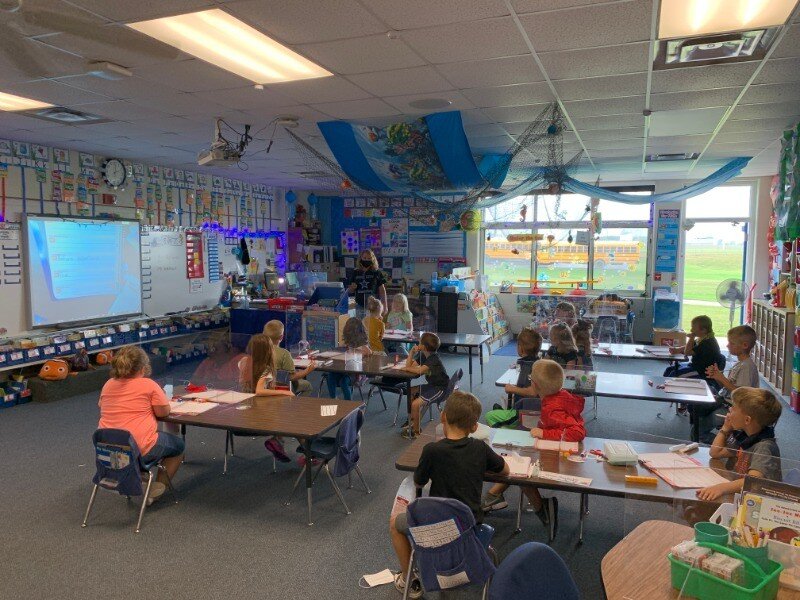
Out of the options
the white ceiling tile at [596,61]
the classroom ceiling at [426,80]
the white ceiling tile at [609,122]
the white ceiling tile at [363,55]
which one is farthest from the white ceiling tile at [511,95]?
the white ceiling tile at [609,122]

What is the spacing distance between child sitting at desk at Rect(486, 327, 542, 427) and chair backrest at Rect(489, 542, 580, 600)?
2476 mm

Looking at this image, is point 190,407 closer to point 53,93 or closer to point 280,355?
point 280,355

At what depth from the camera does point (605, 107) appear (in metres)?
5.35

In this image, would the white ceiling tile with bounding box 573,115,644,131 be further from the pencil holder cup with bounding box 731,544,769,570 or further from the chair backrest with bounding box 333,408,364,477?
the pencil holder cup with bounding box 731,544,769,570

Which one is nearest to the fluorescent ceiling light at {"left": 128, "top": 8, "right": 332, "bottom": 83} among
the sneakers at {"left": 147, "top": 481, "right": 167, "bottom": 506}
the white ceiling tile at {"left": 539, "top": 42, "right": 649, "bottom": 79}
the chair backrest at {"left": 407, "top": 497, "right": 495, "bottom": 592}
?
the white ceiling tile at {"left": 539, "top": 42, "right": 649, "bottom": 79}

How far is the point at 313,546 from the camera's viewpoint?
12.0 feet

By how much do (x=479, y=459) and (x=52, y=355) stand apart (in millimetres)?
6447

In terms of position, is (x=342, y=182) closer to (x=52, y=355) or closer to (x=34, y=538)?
(x=52, y=355)

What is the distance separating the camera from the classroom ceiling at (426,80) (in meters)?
3.22

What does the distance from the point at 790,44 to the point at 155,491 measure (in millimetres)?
5401

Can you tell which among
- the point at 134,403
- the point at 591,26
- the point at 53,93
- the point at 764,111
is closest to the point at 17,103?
the point at 53,93

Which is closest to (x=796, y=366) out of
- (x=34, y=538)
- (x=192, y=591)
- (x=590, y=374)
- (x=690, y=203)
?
(x=590, y=374)

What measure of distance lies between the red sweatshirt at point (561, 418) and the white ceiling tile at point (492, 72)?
2.33 metres

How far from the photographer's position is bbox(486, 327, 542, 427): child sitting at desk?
4.49 meters
